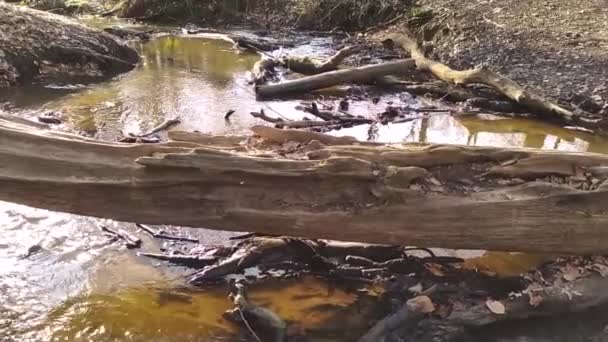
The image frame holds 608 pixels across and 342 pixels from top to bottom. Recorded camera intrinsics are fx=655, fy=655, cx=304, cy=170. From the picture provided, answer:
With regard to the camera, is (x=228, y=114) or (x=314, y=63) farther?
(x=314, y=63)

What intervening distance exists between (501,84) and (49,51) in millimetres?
6851

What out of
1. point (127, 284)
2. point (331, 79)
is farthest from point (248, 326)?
point (331, 79)

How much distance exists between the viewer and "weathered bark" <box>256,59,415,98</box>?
895 centimetres

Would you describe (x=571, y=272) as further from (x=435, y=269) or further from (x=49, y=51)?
(x=49, y=51)

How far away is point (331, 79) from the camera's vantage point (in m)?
9.05

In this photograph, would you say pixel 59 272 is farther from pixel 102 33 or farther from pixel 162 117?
pixel 102 33

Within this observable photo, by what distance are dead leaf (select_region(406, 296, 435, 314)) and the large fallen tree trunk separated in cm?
36

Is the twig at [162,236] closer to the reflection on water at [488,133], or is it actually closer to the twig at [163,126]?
the twig at [163,126]

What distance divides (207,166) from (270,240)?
0.93 m

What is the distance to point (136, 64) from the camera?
11.1m

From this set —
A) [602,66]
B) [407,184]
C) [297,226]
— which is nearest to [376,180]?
[407,184]

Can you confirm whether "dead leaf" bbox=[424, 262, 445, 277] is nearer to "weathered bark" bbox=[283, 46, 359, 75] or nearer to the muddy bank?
"weathered bark" bbox=[283, 46, 359, 75]

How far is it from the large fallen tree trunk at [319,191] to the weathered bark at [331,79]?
Answer: 487 centimetres

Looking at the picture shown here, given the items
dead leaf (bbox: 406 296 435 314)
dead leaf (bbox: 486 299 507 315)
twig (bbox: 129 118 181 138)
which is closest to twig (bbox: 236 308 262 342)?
dead leaf (bbox: 406 296 435 314)
